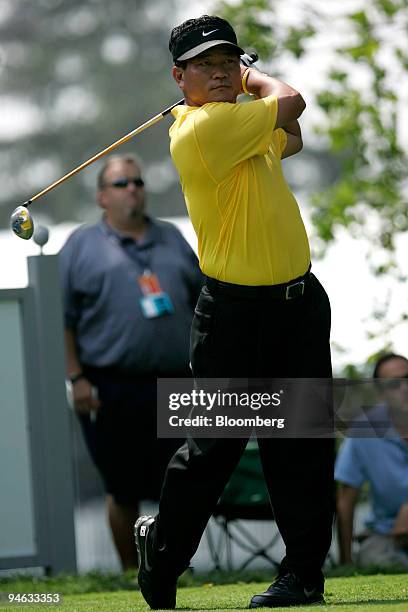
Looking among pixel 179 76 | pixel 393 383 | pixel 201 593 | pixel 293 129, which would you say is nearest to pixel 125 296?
pixel 393 383

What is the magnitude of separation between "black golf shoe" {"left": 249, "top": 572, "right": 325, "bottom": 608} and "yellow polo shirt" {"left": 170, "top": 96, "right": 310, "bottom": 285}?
1.03 meters

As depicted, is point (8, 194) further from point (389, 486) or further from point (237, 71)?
point (237, 71)

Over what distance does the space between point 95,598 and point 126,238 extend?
2624mm

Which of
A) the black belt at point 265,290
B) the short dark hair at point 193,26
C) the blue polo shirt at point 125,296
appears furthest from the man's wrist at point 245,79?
the blue polo shirt at point 125,296

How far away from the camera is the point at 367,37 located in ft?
33.9

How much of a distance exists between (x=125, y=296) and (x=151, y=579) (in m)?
3.12

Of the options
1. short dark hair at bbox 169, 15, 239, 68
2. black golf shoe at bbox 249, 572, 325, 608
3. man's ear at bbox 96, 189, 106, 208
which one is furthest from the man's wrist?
man's ear at bbox 96, 189, 106, 208

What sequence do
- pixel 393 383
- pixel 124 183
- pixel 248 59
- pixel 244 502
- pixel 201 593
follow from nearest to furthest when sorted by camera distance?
pixel 248 59 < pixel 201 593 < pixel 393 383 < pixel 244 502 < pixel 124 183

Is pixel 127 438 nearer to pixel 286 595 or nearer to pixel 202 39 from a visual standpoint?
pixel 286 595

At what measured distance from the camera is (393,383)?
26.9 feet

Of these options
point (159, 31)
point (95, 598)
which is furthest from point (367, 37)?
point (159, 31)

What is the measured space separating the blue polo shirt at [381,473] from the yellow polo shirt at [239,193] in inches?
124

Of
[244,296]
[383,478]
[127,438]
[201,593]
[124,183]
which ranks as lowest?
[201,593]

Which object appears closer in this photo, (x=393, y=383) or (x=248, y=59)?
(x=248, y=59)
